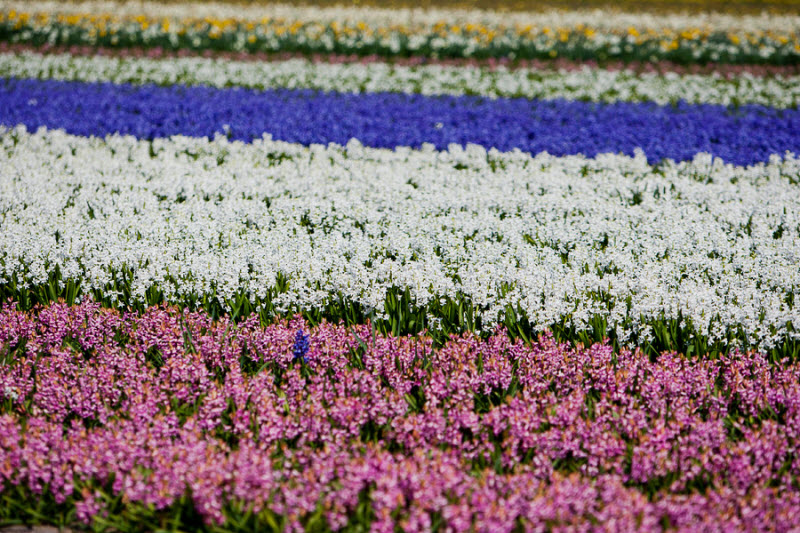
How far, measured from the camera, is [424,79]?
47.4 ft

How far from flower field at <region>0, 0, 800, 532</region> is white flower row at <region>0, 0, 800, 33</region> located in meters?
11.7

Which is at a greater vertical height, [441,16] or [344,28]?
[441,16]

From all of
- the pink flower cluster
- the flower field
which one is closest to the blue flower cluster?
the flower field

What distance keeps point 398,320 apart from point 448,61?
14210mm

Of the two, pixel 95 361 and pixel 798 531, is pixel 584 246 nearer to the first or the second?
pixel 798 531

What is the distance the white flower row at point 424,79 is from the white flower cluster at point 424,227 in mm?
5143

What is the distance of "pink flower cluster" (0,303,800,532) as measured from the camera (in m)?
2.74

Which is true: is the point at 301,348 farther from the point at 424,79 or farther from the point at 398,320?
the point at 424,79

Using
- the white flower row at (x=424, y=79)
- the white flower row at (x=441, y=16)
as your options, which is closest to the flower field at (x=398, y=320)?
the white flower row at (x=424, y=79)

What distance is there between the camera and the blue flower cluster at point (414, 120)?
29.6 ft


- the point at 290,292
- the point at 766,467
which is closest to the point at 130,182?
the point at 290,292

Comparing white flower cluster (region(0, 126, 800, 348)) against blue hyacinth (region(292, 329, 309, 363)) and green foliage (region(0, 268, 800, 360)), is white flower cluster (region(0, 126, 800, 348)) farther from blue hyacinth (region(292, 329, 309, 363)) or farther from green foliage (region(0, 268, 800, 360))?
blue hyacinth (region(292, 329, 309, 363))

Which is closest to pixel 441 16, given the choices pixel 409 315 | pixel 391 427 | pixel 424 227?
pixel 424 227

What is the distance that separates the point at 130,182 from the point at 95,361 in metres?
3.73
